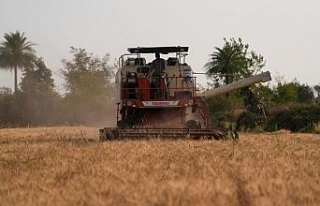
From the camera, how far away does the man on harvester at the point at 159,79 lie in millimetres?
19719

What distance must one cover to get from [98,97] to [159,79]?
183 feet

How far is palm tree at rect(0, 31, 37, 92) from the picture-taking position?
265ft

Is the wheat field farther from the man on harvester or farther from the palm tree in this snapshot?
the palm tree

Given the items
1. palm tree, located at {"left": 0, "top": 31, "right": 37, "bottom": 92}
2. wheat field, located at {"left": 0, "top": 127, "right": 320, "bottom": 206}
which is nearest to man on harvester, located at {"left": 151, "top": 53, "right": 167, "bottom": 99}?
wheat field, located at {"left": 0, "top": 127, "right": 320, "bottom": 206}

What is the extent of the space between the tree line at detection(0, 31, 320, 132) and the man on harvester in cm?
1387

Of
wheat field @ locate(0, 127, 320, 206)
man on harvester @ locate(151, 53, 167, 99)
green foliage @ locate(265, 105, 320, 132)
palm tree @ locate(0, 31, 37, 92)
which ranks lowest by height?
wheat field @ locate(0, 127, 320, 206)

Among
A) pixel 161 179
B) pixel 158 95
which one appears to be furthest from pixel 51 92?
pixel 161 179

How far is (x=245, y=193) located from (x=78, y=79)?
235 ft

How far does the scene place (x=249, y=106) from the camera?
35375 mm

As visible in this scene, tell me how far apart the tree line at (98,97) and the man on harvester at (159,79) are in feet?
45.5

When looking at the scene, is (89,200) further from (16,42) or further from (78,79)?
(16,42)

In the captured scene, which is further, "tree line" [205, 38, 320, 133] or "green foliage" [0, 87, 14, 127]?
"green foliage" [0, 87, 14, 127]

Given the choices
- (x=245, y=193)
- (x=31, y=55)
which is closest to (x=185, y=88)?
(x=245, y=193)

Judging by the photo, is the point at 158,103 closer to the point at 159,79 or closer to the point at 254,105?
the point at 159,79
